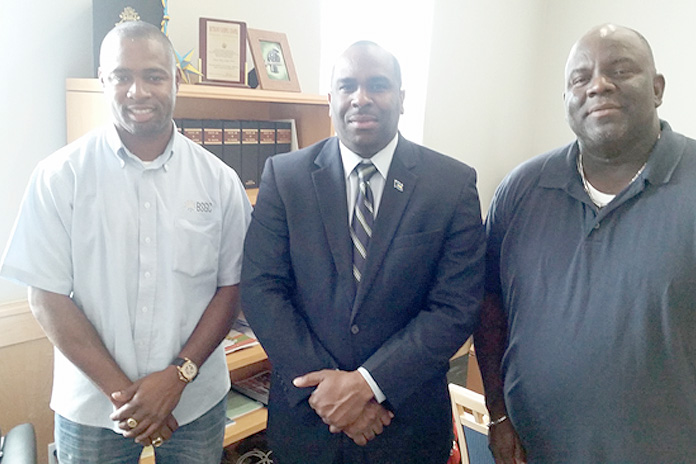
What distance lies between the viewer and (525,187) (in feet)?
4.54

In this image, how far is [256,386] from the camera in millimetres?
2277

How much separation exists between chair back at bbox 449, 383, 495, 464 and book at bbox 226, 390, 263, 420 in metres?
0.78

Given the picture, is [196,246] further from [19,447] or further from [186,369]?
[19,447]

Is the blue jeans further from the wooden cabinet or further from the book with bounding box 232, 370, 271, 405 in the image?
the book with bounding box 232, 370, 271, 405

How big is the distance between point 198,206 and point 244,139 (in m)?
0.70

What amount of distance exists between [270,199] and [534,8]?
3.30m

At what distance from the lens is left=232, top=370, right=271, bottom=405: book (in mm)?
2195

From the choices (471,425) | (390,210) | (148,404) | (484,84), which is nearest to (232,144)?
(390,210)

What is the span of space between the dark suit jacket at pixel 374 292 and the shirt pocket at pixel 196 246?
0.13 metres

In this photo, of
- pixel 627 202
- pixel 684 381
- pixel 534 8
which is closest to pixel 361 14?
pixel 534 8

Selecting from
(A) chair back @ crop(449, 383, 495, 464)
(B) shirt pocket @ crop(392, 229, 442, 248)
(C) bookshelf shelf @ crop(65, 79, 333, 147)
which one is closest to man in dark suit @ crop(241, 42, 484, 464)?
(B) shirt pocket @ crop(392, 229, 442, 248)

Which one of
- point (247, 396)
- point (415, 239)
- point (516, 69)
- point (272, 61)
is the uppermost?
point (516, 69)

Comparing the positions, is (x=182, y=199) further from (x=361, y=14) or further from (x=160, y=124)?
(x=361, y=14)

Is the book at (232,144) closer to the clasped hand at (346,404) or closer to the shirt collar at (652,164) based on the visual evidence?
the clasped hand at (346,404)
